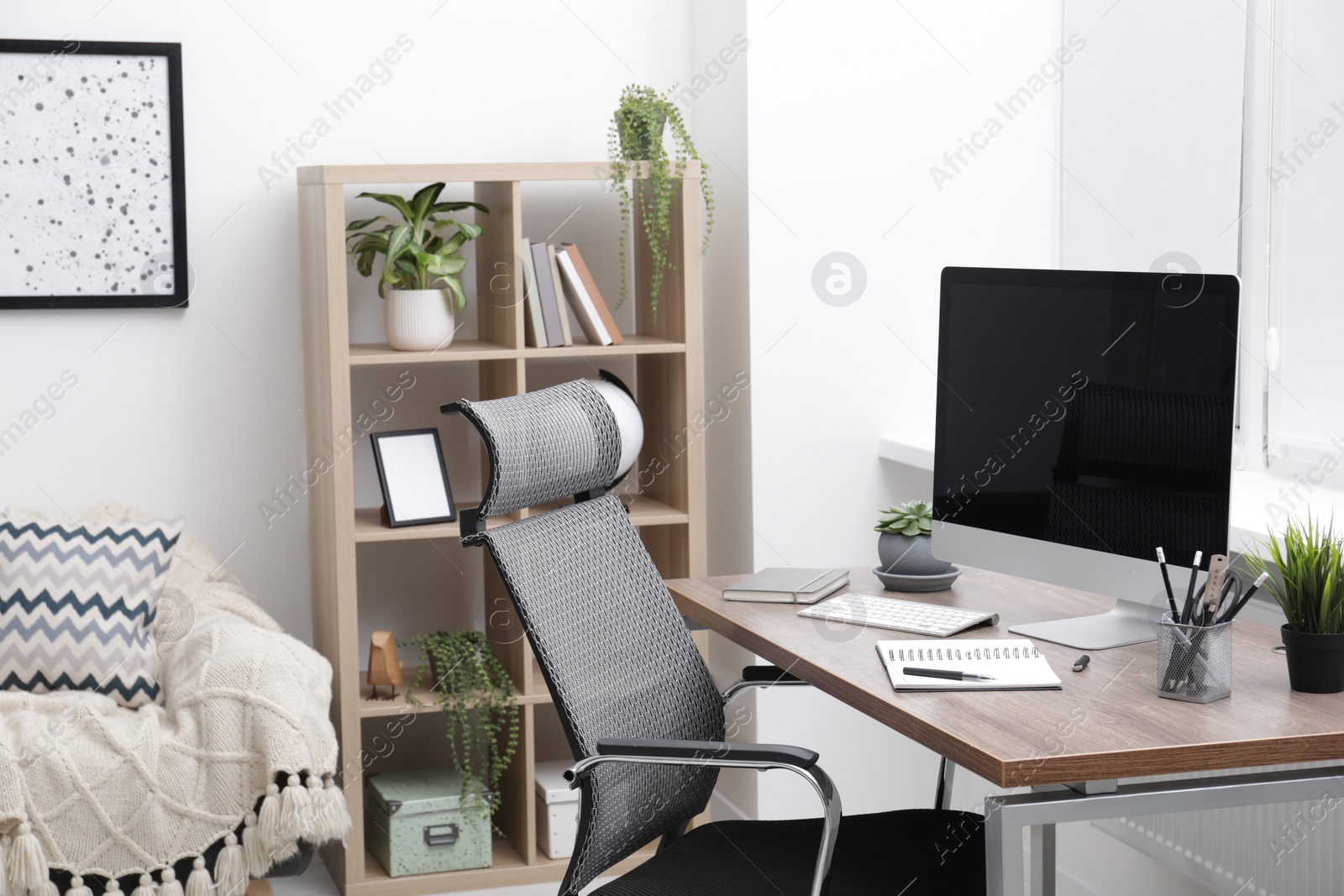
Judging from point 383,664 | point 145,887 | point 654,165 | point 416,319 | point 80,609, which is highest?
point 654,165

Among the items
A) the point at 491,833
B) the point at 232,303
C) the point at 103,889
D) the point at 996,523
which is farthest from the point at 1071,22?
the point at 103,889

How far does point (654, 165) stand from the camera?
10.2 ft

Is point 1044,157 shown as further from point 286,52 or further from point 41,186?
point 41,186

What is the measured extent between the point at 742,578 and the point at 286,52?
6.12 feet

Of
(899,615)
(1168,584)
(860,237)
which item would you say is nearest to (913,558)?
(899,615)

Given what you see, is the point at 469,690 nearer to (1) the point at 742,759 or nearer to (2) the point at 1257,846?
(1) the point at 742,759

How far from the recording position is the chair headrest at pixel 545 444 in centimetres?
186

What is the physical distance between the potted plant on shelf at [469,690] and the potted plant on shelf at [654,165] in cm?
94

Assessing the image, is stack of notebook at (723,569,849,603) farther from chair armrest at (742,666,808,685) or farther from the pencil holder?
the pencil holder

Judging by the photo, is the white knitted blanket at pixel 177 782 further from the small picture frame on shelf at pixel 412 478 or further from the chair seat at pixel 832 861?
the chair seat at pixel 832 861

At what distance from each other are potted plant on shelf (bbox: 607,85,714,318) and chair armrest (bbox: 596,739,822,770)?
164 cm

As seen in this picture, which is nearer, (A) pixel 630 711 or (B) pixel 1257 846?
(A) pixel 630 711

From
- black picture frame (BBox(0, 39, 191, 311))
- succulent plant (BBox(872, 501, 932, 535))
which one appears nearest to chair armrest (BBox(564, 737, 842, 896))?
succulent plant (BBox(872, 501, 932, 535))

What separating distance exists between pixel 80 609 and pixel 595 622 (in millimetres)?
1447
